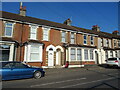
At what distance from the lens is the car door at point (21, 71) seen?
773 cm

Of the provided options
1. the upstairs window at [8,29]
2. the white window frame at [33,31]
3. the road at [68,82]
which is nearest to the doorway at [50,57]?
the white window frame at [33,31]

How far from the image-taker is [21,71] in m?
7.91

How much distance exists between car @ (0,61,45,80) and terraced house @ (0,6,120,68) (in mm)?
5242

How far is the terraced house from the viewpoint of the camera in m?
13.6

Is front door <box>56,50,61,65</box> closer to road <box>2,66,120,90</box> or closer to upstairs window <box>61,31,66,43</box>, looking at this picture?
upstairs window <box>61,31,66,43</box>

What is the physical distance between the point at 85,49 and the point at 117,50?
32.8 ft

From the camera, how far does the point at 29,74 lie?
27.2ft

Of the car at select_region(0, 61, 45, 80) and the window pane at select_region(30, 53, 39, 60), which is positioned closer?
the car at select_region(0, 61, 45, 80)

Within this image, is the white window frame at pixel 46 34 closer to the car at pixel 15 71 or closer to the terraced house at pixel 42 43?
the terraced house at pixel 42 43

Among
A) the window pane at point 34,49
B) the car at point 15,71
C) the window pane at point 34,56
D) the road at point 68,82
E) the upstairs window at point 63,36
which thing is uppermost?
the upstairs window at point 63,36

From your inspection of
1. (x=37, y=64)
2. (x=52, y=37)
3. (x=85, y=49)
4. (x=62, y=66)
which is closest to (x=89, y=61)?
(x=85, y=49)

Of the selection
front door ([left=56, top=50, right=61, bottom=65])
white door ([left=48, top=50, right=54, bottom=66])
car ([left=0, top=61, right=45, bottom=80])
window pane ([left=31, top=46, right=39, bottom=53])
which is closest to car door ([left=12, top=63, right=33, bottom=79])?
car ([left=0, top=61, right=45, bottom=80])

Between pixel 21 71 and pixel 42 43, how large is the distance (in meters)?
7.40

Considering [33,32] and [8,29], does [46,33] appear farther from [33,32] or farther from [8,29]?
[8,29]
